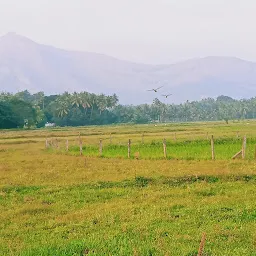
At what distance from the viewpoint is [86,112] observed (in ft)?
A: 385

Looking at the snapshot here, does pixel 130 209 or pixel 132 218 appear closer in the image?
pixel 132 218

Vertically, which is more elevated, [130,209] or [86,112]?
[86,112]

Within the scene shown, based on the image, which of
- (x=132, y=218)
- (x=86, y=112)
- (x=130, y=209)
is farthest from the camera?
(x=86, y=112)

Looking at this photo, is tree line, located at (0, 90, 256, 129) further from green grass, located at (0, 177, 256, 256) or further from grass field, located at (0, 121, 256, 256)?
green grass, located at (0, 177, 256, 256)

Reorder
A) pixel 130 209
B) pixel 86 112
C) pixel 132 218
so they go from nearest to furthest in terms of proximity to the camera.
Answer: pixel 132 218, pixel 130 209, pixel 86 112

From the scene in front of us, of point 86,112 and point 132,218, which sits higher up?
point 86,112

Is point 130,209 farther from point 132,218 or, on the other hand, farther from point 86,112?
point 86,112

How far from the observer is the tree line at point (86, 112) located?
88312mm

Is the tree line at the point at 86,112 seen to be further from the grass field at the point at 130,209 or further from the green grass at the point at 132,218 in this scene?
the green grass at the point at 132,218

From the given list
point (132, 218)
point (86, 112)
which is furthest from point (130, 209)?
point (86, 112)

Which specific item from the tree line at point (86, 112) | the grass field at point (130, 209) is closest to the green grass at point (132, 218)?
the grass field at point (130, 209)

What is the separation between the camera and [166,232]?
9.64 metres

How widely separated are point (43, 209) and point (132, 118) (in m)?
120

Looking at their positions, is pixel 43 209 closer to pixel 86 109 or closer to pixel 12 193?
pixel 12 193
